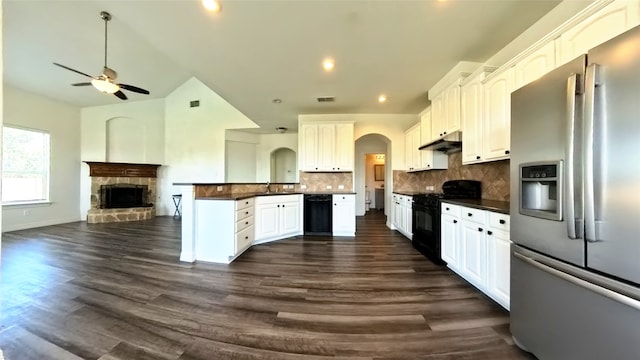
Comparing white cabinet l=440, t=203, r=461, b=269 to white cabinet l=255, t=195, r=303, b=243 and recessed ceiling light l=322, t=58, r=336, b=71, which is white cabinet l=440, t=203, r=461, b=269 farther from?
white cabinet l=255, t=195, r=303, b=243

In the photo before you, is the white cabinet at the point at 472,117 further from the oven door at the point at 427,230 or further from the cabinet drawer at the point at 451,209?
the oven door at the point at 427,230

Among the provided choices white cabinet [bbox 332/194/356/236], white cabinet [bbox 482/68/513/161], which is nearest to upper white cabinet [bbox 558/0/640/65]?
white cabinet [bbox 482/68/513/161]

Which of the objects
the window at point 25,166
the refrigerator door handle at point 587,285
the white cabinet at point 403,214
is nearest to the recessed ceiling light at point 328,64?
the white cabinet at point 403,214

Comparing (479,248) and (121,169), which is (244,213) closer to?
(479,248)

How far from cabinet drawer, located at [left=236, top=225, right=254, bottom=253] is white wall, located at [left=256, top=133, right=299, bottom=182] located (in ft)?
16.6

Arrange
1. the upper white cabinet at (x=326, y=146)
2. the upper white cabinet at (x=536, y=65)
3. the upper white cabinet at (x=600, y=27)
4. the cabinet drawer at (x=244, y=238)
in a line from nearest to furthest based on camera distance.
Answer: the upper white cabinet at (x=600, y=27) < the upper white cabinet at (x=536, y=65) < the cabinet drawer at (x=244, y=238) < the upper white cabinet at (x=326, y=146)

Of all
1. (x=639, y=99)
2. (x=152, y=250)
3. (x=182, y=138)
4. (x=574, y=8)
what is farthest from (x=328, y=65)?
(x=182, y=138)

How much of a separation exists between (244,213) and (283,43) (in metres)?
2.45

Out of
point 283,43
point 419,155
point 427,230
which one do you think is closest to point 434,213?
point 427,230

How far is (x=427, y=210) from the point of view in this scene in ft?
11.7

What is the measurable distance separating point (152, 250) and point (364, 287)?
3456 millimetres

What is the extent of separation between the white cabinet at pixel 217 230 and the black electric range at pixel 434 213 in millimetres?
2767

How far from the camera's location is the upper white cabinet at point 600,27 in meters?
1.51

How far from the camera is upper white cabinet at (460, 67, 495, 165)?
2.86m
